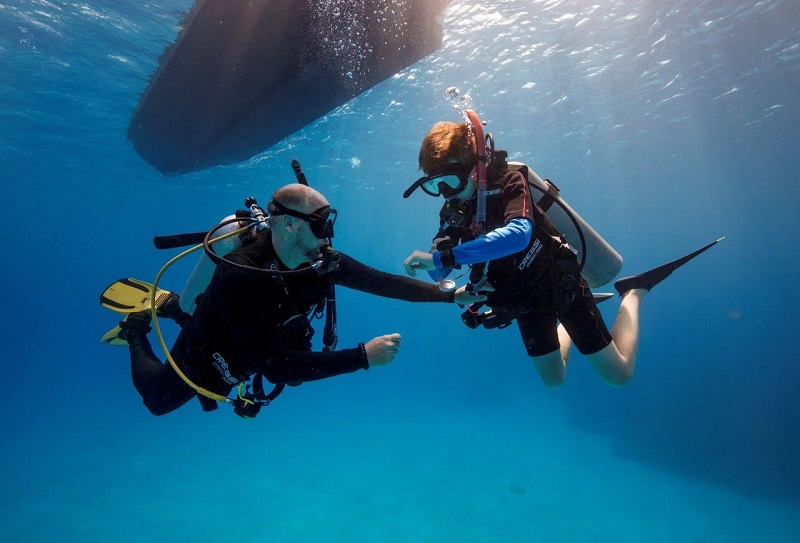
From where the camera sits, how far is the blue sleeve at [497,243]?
2.95 meters

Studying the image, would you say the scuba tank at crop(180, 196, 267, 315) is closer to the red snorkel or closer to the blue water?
the red snorkel

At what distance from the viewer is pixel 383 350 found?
308 centimetres

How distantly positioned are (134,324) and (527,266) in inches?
188

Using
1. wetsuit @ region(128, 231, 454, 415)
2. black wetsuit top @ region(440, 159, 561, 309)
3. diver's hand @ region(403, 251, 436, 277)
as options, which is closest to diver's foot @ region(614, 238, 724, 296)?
black wetsuit top @ region(440, 159, 561, 309)

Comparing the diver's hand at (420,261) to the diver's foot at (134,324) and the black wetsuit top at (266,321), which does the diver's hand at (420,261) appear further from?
the diver's foot at (134,324)

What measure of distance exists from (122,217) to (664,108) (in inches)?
1843

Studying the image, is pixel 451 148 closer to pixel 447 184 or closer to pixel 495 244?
pixel 447 184

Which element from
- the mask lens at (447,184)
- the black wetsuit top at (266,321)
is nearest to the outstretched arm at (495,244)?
the mask lens at (447,184)

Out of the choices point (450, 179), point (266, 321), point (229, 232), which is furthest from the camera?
point (229, 232)

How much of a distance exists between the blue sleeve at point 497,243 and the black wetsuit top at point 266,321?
1.06 metres

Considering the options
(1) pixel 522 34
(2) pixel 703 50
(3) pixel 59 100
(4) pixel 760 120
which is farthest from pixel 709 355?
(3) pixel 59 100

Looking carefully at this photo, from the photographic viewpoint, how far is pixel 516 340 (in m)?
49.0

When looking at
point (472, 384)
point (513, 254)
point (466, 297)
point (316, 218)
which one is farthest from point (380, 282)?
point (472, 384)

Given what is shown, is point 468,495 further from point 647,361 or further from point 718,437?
point 647,361
